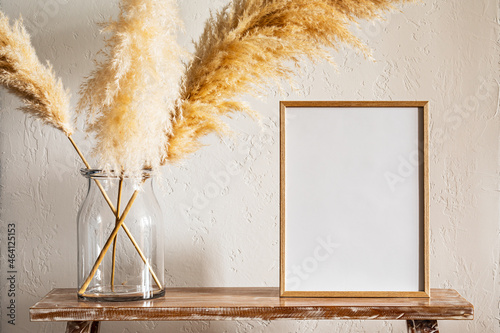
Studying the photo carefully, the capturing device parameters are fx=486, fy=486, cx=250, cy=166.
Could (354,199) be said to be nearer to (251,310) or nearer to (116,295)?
(251,310)

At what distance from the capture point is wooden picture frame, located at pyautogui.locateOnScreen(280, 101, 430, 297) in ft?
2.91

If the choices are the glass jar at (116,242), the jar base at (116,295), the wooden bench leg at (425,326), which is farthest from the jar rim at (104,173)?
the wooden bench leg at (425,326)

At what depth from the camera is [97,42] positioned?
113 cm

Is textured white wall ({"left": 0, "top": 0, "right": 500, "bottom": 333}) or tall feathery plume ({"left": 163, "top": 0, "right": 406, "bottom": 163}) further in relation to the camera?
textured white wall ({"left": 0, "top": 0, "right": 500, "bottom": 333})

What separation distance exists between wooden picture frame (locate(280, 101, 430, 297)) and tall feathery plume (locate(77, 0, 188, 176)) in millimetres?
227

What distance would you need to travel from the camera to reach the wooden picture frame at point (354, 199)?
2.91ft

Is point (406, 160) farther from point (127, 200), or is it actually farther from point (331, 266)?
point (127, 200)

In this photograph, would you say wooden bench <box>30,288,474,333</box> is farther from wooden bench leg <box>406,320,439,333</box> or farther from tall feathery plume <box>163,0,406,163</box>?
tall feathery plume <box>163,0,406,163</box>

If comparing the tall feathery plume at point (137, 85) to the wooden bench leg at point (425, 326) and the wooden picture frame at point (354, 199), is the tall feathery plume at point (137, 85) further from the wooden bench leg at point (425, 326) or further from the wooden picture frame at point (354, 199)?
the wooden bench leg at point (425, 326)

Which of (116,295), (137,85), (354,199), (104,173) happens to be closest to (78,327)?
(116,295)

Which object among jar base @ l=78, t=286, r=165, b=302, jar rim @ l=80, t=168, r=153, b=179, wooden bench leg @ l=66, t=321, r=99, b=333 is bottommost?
wooden bench leg @ l=66, t=321, r=99, b=333

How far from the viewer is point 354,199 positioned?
2.94ft

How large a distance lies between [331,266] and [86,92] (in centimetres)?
53

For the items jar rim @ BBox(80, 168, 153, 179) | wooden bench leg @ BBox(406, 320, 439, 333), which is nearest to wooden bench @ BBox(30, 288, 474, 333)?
wooden bench leg @ BBox(406, 320, 439, 333)
